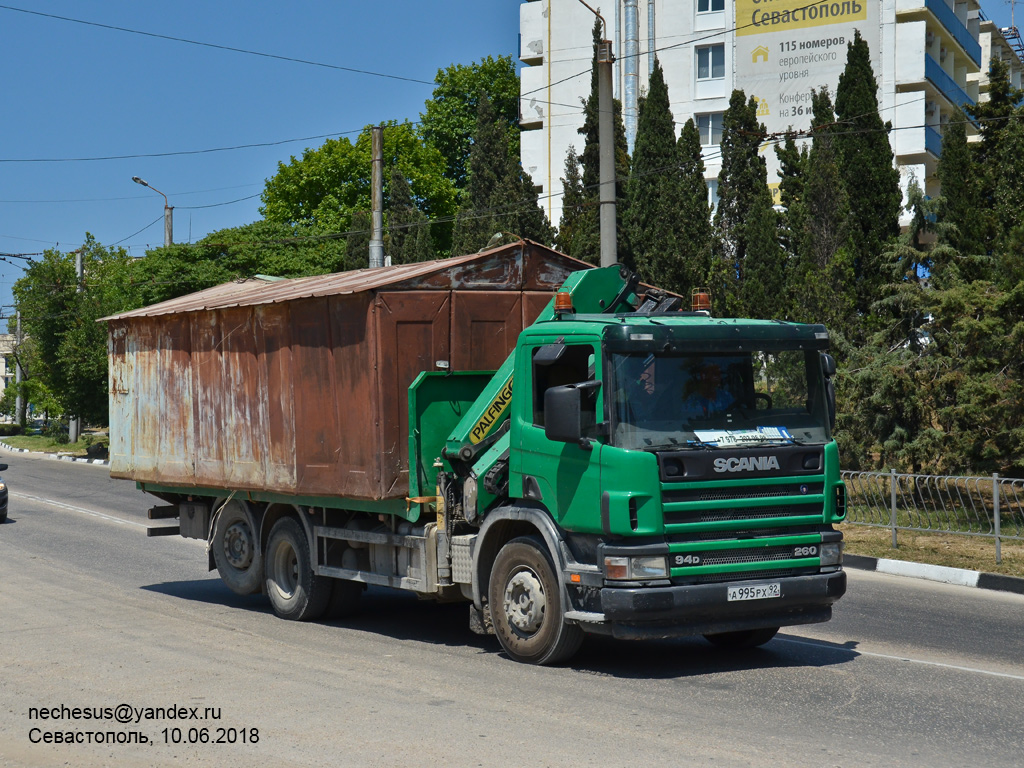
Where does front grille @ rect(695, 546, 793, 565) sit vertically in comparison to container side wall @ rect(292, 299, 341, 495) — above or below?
below

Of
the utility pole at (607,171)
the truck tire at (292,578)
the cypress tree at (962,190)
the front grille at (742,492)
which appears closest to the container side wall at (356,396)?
the truck tire at (292,578)

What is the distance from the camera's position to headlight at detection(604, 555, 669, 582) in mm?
7430

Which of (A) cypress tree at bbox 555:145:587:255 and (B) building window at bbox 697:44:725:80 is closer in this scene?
(A) cypress tree at bbox 555:145:587:255

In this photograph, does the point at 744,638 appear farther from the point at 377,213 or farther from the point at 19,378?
the point at 19,378

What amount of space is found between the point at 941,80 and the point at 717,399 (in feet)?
143

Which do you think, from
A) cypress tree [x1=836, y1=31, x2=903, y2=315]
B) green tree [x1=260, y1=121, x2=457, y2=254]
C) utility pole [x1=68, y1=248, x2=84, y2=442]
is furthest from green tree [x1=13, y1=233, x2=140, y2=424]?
cypress tree [x1=836, y1=31, x2=903, y2=315]

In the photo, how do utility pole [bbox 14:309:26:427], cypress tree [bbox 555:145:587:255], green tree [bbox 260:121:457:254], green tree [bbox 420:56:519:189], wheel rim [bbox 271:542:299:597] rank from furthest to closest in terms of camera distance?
green tree [bbox 420:56:519:189]
green tree [bbox 260:121:457:254]
utility pole [bbox 14:309:26:427]
cypress tree [bbox 555:145:587:255]
wheel rim [bbox 271:542:299:597]

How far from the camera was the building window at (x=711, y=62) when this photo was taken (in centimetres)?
4888

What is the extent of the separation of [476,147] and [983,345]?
2570 cm

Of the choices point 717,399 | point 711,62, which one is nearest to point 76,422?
point 711,62

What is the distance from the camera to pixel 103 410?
130ft

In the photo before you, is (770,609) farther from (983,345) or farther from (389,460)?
(983,345)

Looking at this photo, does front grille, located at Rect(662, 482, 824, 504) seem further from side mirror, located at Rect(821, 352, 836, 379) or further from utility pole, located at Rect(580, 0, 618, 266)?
utility pole, located at Rect(580, 0, 618, 266)

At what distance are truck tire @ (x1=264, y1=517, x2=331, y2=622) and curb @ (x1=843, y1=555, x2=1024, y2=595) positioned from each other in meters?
7.12
